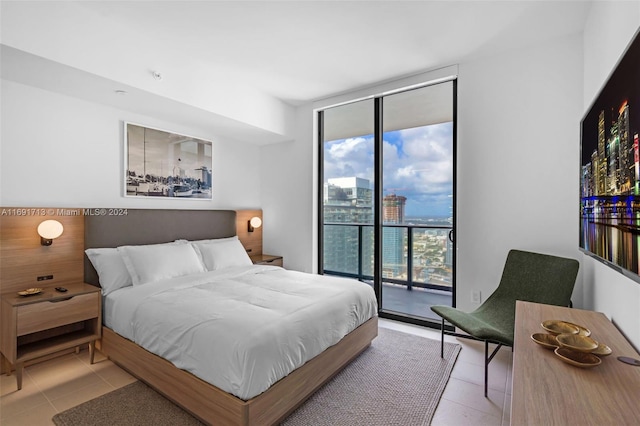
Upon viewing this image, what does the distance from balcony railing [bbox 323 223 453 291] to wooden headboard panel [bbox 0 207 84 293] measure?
284cm

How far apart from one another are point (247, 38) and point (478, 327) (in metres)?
3.06

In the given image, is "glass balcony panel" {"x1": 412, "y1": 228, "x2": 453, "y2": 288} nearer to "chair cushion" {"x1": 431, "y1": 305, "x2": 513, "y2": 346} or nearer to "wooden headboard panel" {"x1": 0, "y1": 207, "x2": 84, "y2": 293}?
"chair cushion" {"x1": 431, "y1": 305, "x2": 513, "y2": 346}

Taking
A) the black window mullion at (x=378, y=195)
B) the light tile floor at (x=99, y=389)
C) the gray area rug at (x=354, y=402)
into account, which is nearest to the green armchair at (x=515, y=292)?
the light tile floor at (x=99, y=389)

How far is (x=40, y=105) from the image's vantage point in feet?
9.00

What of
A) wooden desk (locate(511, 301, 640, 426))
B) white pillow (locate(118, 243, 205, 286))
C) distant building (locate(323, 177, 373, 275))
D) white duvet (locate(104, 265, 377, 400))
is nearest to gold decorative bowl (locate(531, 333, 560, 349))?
wooden desk (locate(511, 301, 640, 426))

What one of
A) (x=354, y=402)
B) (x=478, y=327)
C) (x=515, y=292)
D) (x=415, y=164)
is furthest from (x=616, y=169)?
(x=415, y=164)

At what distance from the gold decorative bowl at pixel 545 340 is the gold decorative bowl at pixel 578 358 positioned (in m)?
0.04

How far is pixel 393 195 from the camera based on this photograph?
4.04 metres

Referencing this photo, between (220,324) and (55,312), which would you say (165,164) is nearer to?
(55,312)

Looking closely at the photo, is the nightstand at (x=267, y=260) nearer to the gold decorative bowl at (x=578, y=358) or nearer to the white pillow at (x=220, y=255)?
the white pillow at (x=220, y=255)

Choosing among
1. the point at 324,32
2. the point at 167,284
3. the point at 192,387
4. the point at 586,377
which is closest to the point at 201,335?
the point at 192,387

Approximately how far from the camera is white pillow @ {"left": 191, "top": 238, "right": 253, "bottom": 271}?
3.51m

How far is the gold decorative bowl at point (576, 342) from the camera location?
1317 mm

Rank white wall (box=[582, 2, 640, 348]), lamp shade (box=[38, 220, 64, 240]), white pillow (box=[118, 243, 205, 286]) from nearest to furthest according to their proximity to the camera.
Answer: white wall (box=[582, 2, 640, 348]), lamp shade (box=[38, 220, 64, 240]), white pillow (box=[118, 243, 205, 286])
